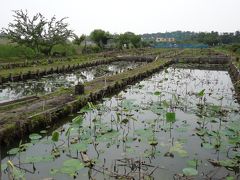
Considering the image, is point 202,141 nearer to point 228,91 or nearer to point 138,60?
point 228,91

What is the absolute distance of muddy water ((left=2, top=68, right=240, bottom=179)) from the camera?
650 cm

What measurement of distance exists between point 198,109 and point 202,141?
3881mm

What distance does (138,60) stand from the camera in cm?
3822

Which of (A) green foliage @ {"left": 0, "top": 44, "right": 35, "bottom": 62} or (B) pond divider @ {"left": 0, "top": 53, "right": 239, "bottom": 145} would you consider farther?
(A) green foliage @ {"left": 0, "top": 44, "right": 35, "bottom": 62}

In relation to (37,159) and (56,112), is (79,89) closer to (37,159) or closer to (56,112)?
(56,112)

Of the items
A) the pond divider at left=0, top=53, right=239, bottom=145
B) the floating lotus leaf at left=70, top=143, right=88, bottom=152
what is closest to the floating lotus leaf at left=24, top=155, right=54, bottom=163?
the floating lotus leaf at left=70, top=143, right=88, bottom=152

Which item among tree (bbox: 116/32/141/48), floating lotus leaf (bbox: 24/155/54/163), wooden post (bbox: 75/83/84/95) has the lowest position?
floating lotus leaf (bbox: 24/155/54/163)

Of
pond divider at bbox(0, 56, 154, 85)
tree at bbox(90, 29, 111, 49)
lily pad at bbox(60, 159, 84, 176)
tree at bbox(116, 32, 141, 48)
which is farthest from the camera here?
tree at bbox(116, 32, 141, 48)

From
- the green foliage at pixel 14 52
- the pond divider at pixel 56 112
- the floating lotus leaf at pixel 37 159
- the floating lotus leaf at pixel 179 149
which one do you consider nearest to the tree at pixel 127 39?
the green foliage at pixel 14 52

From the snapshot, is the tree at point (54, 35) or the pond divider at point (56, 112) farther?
the tree at point (54, 35)

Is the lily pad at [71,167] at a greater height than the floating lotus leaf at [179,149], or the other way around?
the lily pad at [71,167]

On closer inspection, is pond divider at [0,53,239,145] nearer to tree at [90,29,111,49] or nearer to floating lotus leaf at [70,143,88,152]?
floating lotus leaf at [70,143,88,152]

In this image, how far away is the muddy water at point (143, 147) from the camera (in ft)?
21.3

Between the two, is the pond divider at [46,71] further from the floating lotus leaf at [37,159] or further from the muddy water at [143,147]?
the floating lotus leaf at [37,159]
